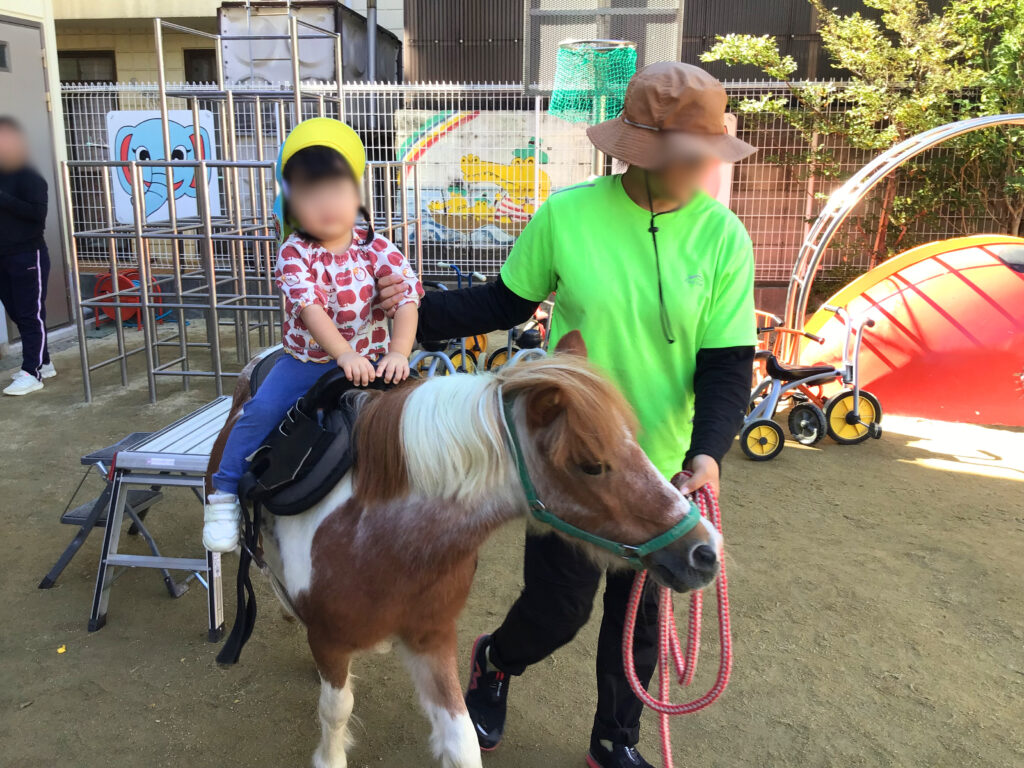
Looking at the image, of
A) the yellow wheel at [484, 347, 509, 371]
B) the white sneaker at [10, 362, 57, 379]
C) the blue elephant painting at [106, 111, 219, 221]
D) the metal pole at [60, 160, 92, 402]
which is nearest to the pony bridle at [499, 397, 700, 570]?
A: the yellow wheel at [484, 347, 509, 371]

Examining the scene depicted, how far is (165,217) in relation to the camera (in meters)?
9.74

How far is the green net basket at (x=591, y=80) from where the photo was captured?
7.80 meters

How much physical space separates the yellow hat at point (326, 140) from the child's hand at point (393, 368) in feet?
1.71

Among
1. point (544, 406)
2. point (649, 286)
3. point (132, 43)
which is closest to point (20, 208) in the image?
point (649, 286)

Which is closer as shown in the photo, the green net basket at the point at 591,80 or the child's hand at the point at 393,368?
the child's hand at the point at 393,368

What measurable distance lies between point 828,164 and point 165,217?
8065 millimetres

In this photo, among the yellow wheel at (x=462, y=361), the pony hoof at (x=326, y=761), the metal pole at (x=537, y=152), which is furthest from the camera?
the metal pole at (x=537, y=152)

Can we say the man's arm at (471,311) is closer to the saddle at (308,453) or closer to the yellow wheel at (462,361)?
the saddle at (308,453)

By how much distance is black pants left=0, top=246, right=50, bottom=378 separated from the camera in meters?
6.13

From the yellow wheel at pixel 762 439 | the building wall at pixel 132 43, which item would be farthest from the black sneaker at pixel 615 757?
the building wall at pixel 132 43

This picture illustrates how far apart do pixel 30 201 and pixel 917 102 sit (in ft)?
27.9

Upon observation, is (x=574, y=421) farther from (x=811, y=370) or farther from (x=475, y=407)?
(x=811, y=370)

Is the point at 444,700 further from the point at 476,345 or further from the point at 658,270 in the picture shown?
the point at 476,345

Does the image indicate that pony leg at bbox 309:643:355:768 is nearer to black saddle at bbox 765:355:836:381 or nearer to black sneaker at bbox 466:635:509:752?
black sneaker at bbox 466:635:509:752
